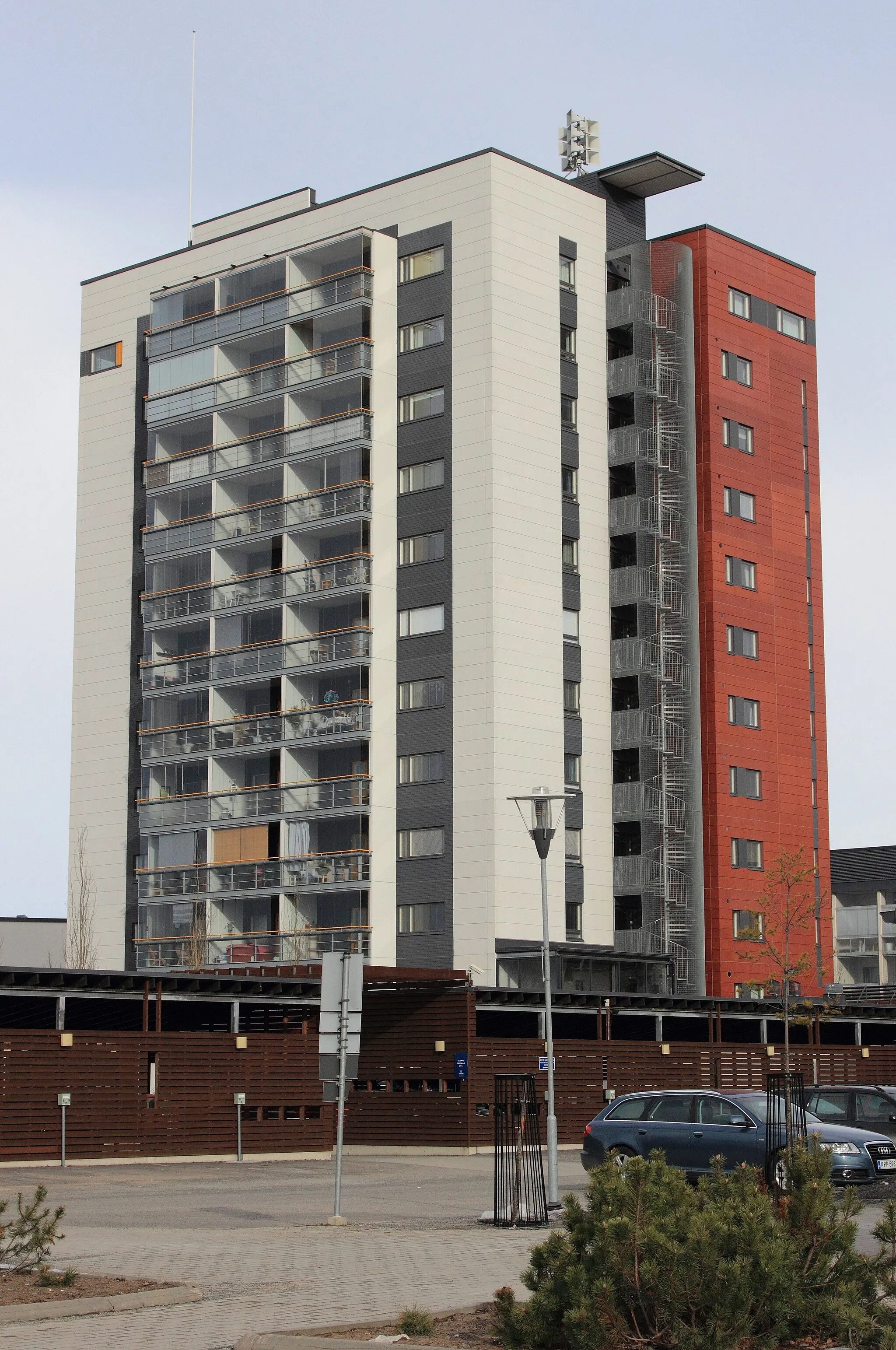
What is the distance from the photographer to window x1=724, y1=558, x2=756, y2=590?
7569 centimetres

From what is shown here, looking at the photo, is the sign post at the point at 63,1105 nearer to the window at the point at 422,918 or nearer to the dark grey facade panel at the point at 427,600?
the dark grey facade panel at the point at 427,600

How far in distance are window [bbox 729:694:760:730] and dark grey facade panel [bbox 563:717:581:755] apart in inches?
286

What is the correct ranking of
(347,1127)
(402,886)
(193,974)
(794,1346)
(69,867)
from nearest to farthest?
(794,1346) → (193,974) → (347,1127) → (402,886) → (69,867)

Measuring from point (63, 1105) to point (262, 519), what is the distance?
39872 millimetres

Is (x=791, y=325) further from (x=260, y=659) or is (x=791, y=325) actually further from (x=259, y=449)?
(x=260, y=659)

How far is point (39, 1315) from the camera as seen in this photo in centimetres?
1340

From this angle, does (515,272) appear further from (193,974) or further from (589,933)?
(193,974)

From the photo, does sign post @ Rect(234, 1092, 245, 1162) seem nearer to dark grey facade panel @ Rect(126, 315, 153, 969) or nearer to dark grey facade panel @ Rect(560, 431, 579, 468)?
dark grey facade panel @ Rect(126, 315, 153, 969)

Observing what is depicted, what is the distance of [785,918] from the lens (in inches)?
2766

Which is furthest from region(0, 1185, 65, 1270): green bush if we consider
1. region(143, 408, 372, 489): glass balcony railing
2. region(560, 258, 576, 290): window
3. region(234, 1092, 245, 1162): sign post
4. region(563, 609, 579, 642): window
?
region(560, 258, 576, 290): window

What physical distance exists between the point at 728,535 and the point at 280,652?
20074mm

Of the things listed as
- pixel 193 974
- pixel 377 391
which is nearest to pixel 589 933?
pixel 377 391

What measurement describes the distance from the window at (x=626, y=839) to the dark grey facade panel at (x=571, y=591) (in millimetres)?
8138

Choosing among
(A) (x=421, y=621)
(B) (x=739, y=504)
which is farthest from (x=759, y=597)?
(A) (x=421, y=621)
